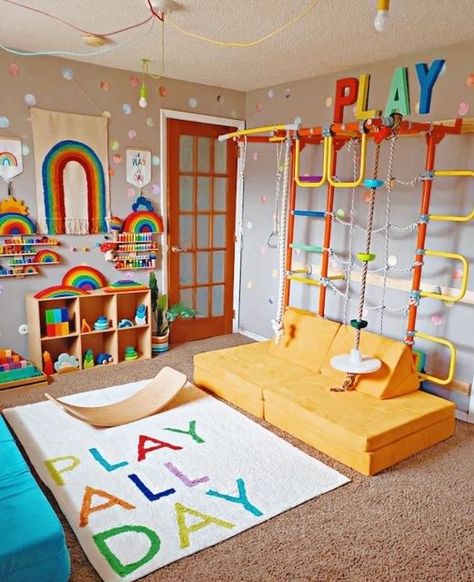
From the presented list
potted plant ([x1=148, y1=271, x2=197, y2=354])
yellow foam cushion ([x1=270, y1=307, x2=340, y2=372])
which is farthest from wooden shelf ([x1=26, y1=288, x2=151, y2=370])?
yellow foam cushion ([x1=270, y1=307, x2=340, y2=372])

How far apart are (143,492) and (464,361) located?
6.92 ft

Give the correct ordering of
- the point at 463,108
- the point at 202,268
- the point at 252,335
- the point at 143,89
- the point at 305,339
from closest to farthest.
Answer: the point at 463,108, the point at 305,339, the point at 143,89, the point at 202,268, the point at 252,335

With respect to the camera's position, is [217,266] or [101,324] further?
[217,266]

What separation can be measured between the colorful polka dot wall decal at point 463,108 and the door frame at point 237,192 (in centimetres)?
207

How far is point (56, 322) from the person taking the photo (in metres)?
3.79

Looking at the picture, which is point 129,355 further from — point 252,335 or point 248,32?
point 248,32

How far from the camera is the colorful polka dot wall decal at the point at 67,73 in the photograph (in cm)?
368

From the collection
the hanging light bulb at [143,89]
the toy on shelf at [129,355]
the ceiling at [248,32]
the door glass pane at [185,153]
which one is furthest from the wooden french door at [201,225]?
the ceiling at [248,32]

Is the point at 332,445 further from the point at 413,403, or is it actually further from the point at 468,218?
the point at 468,218

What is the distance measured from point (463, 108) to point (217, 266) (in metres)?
2.55

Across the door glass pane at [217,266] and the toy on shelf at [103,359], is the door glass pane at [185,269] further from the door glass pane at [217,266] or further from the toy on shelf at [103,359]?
the toy on shelf at [103,359]

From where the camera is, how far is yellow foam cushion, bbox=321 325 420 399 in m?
2.91

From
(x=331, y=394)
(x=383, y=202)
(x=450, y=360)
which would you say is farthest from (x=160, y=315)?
(x=450, y=360)

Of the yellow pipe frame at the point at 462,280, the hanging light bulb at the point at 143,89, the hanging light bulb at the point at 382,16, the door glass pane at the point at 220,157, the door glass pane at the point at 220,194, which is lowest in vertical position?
the yellow pipe frame at the point at 462,280
